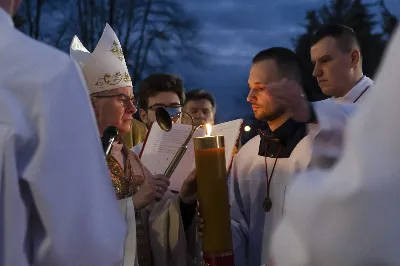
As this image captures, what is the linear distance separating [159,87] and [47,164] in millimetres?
3286

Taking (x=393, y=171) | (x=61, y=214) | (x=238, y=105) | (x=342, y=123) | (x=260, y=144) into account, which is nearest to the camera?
(x=393, y=171)

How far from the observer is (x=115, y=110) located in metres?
3.42

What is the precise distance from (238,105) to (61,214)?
81.5 feet

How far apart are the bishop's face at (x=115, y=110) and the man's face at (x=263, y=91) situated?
0.74 m

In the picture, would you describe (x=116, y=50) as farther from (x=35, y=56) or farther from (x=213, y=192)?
(x=35, y=56)

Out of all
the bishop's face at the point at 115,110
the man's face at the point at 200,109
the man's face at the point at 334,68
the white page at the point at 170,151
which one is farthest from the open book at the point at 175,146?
the man's face at the point at 334,68

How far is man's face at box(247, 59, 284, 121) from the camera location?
2.84 metres

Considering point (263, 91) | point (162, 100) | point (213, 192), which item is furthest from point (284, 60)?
point (162, 100)

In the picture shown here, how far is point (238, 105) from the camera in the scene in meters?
26.3

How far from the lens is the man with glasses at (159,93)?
15.5 ft

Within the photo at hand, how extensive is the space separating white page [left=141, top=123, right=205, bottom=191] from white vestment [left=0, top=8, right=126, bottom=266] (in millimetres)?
1213

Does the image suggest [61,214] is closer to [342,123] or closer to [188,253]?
[342,123]

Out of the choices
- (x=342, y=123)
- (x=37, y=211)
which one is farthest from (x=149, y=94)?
(x=342, y=123)

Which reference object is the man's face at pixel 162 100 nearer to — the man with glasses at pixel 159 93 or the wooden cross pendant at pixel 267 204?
the man with glasses at pixel 159 93
